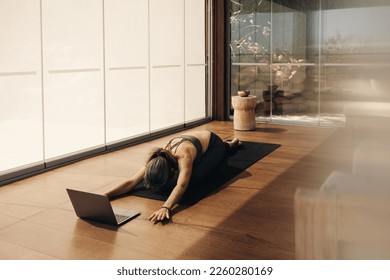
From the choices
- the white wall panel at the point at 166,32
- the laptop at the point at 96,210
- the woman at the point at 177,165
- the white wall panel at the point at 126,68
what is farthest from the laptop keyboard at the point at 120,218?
the white wall panel at the point at 166,32

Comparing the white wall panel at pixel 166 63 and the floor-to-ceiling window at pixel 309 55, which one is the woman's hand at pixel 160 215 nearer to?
the white wall panel at pixel 166 63

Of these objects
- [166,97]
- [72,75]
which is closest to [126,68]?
[72,75]

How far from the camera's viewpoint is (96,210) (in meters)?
3.12

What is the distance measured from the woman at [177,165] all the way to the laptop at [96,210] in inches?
8.7

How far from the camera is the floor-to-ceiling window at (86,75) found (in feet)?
13.4

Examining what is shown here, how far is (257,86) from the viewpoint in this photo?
7398 millimetres

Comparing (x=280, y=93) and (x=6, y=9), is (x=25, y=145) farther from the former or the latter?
(x=280, y=93)

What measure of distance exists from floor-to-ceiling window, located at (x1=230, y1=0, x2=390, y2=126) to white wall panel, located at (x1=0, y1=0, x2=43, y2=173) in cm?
398

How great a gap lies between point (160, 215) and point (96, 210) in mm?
450

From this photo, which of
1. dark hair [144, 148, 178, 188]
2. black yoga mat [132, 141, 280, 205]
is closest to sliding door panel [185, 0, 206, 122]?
black yoga mat [132, 141, 280, 205]

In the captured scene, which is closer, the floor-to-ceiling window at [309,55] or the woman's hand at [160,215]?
the woman's hand at [160,215]

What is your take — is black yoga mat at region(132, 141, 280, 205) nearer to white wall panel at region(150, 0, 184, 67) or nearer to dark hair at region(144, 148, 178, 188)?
dark hair at region(144, 148, 178, 188)

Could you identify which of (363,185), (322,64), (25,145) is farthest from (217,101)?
(363,185)
